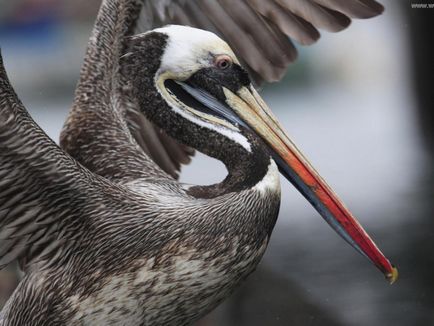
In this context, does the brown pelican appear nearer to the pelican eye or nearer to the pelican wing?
the pelican eye

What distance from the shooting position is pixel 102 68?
747 centimetres

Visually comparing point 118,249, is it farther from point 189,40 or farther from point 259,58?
point 259,58

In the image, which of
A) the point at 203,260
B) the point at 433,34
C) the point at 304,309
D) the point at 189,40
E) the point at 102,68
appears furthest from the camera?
the point at 433,34

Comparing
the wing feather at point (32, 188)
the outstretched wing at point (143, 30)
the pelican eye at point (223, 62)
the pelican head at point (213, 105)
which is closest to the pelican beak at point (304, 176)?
the pelican head at point (213, 105)

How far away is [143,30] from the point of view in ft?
25.0

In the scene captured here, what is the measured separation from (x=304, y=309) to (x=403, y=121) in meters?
9.58

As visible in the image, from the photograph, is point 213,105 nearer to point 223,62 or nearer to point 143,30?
point 223,62

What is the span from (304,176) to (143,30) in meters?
1.75

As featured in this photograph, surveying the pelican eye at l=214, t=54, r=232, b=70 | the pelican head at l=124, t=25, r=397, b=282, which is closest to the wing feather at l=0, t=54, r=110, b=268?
the pelican head at l=124, t=25, r=397, b=282

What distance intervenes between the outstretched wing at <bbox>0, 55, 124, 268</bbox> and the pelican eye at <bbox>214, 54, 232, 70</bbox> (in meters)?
0.86

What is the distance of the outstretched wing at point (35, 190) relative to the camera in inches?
230

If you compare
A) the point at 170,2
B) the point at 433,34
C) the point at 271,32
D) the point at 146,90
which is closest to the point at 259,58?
the point at 271,32

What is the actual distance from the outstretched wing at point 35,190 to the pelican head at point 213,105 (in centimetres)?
56

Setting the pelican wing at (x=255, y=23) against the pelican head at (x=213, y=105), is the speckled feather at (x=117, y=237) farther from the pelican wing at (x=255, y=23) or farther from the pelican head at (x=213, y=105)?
the pelican wing at (x=255, y=23)
